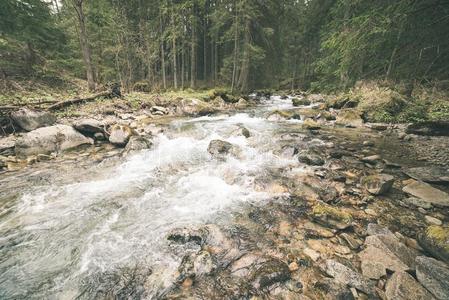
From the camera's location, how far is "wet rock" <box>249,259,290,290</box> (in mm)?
2751

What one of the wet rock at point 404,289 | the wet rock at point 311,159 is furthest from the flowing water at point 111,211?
the wet rock at point 404,289

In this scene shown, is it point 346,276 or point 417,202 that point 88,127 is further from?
point 417,202

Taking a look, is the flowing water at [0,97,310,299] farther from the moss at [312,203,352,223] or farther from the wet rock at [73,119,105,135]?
the wet rock at [73,119,105,135]

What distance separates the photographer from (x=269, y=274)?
2.86m

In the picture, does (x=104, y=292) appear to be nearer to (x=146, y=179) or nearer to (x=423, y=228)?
(x=146, y=179)

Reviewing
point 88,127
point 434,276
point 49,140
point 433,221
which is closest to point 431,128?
point 433,221

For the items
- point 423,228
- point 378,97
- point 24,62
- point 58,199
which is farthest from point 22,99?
point 378,97

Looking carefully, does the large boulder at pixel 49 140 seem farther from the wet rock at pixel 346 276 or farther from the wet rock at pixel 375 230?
the wet rock at pixel 375 230

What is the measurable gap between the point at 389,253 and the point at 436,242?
54cm

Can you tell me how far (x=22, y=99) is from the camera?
10375 mm

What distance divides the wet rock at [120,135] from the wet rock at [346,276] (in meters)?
7.09

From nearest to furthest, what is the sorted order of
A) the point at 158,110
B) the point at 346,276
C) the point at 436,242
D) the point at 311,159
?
the point at 346,276 → the point at 436,242 → the point at 311,159 → the point at 158,110

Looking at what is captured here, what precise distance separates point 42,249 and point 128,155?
396cm

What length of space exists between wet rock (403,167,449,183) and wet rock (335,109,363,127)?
5102 millimetres
